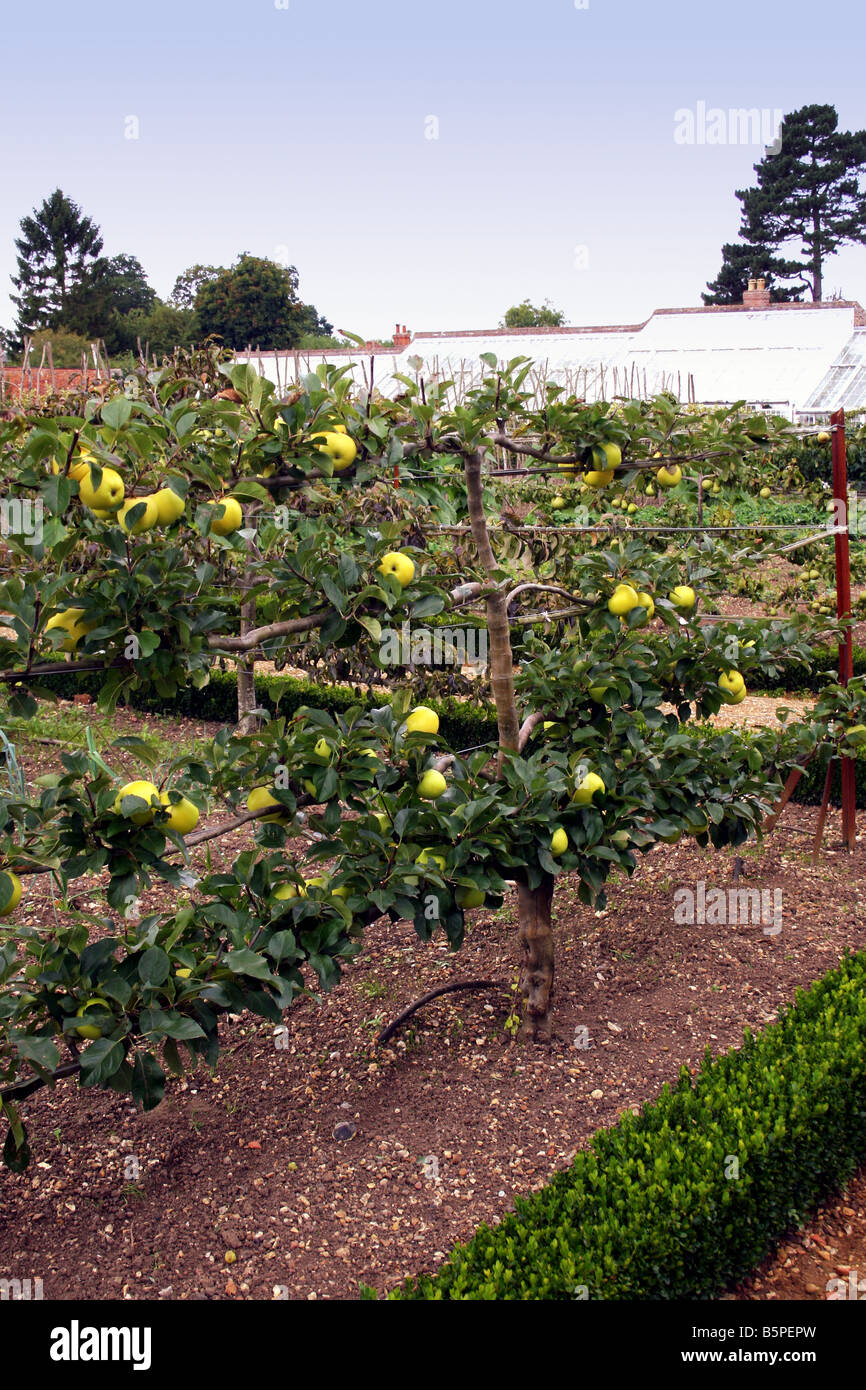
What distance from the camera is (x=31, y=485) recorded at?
6.72ft

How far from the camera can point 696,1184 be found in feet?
8.23

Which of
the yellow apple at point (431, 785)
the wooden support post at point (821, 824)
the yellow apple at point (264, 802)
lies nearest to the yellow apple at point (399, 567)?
the yellow apple at point (431, 785)

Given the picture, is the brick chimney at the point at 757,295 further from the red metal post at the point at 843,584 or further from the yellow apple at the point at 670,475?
the yellow apple at the point at 670,475

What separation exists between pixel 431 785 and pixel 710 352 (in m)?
29.1

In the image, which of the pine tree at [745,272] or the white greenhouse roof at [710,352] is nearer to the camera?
the white greenhouse roof at [710,352]

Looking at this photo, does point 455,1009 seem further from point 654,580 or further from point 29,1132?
point 654,580

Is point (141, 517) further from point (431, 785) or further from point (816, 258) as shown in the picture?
point (816, 258)

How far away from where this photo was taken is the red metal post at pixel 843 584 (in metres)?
5.16

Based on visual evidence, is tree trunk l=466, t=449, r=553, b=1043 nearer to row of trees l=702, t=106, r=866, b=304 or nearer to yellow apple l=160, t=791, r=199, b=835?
yellow apple l=160, t=791, r=199, b=835

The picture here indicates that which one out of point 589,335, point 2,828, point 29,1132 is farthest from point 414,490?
point 589,335

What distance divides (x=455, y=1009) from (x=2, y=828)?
2083 mm

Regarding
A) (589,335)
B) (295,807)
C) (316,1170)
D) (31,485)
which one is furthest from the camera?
(589,335)

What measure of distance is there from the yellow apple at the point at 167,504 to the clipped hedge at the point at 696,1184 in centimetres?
170

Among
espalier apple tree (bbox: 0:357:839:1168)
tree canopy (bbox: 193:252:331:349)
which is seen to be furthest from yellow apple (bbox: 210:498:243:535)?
tree canopy (bbox: 193:252:331:349)
